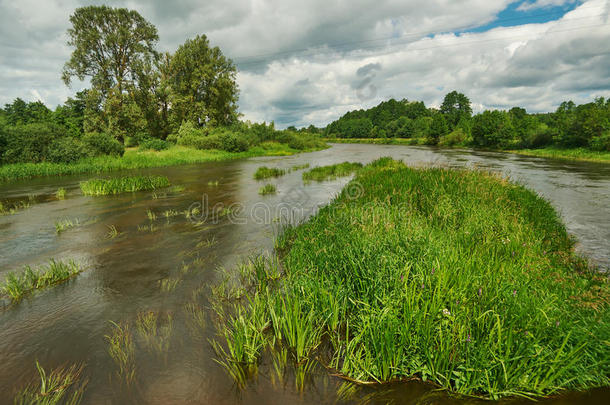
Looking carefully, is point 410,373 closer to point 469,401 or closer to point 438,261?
point 469,401

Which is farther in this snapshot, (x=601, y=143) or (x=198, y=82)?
(x=198, y=82)

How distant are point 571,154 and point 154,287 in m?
55.6

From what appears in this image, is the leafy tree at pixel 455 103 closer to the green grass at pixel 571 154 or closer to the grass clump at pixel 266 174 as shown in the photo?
the green grass at pixel 571 154

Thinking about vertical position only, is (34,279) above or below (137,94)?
below

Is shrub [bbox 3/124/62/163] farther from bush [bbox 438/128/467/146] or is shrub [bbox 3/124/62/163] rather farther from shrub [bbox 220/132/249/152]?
bush [bbox 438/128/467/146]

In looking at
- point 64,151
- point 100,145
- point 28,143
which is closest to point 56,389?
point 64,151

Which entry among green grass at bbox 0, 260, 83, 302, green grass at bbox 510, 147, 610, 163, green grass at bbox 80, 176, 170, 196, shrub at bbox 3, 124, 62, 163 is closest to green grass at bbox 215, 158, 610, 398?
green grass at bbox 0, 260, 83, 302

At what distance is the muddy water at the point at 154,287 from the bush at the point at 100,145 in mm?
19903

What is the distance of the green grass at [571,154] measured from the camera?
3475 cm

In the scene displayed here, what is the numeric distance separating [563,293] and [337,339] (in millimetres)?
3869

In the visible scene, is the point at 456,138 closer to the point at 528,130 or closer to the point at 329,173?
the point at 528,130

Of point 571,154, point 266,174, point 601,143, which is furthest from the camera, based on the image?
point 571,154

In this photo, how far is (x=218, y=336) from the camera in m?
4.64

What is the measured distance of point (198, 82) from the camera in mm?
50375
